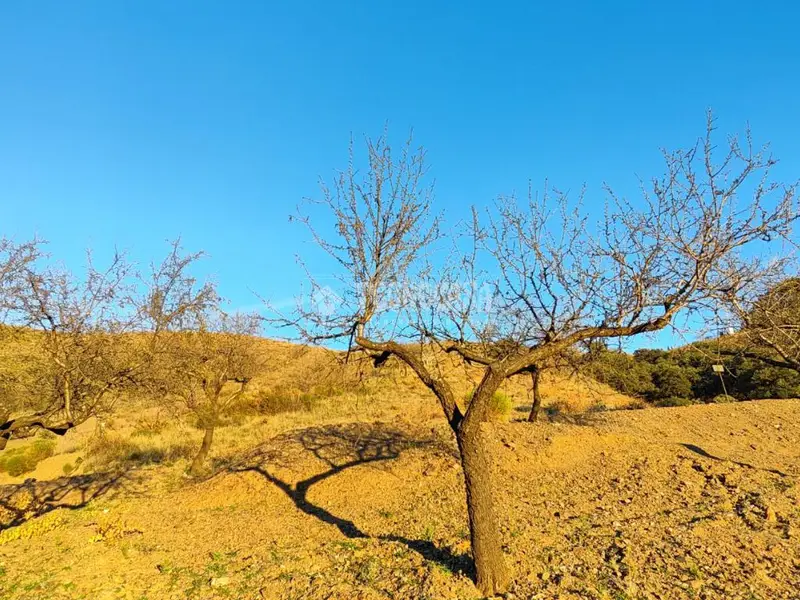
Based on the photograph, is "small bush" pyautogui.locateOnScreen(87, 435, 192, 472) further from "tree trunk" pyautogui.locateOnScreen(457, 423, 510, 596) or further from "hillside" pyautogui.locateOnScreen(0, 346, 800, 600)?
"tree trunk" pyautogui.locateOnScreen(457, 423, 510, 596)

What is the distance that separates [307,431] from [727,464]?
9590mm

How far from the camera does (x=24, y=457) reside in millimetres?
15680

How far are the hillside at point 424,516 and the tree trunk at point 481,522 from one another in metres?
0.22

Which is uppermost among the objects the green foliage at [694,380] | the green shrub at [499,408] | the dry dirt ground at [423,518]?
the green foliage at [694,380]

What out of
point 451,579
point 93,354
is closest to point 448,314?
point 451,579

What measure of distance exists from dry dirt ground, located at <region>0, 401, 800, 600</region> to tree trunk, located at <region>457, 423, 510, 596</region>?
22 cm

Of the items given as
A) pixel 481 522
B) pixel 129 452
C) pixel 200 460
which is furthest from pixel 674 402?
pixel 129 452

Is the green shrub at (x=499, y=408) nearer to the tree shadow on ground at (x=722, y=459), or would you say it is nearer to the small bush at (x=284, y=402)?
the tree shadow on ground at (x=722, y=459)

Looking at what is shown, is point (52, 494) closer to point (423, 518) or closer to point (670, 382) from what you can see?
point (423, 518)

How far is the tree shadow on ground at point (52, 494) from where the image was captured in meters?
10.5

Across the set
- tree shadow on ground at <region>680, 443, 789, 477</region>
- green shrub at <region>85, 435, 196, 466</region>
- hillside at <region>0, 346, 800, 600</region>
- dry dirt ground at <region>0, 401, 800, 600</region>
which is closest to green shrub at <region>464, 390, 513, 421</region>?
hillside at <region>0, 346, 800, 600</region>

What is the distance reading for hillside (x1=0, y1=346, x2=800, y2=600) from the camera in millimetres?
5645

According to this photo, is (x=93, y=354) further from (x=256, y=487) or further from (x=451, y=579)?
(x=451, y=579)

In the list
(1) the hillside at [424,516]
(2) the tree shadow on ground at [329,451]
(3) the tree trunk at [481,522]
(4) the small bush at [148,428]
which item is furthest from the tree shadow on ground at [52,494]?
(3) the tree trunk at [481,522]
